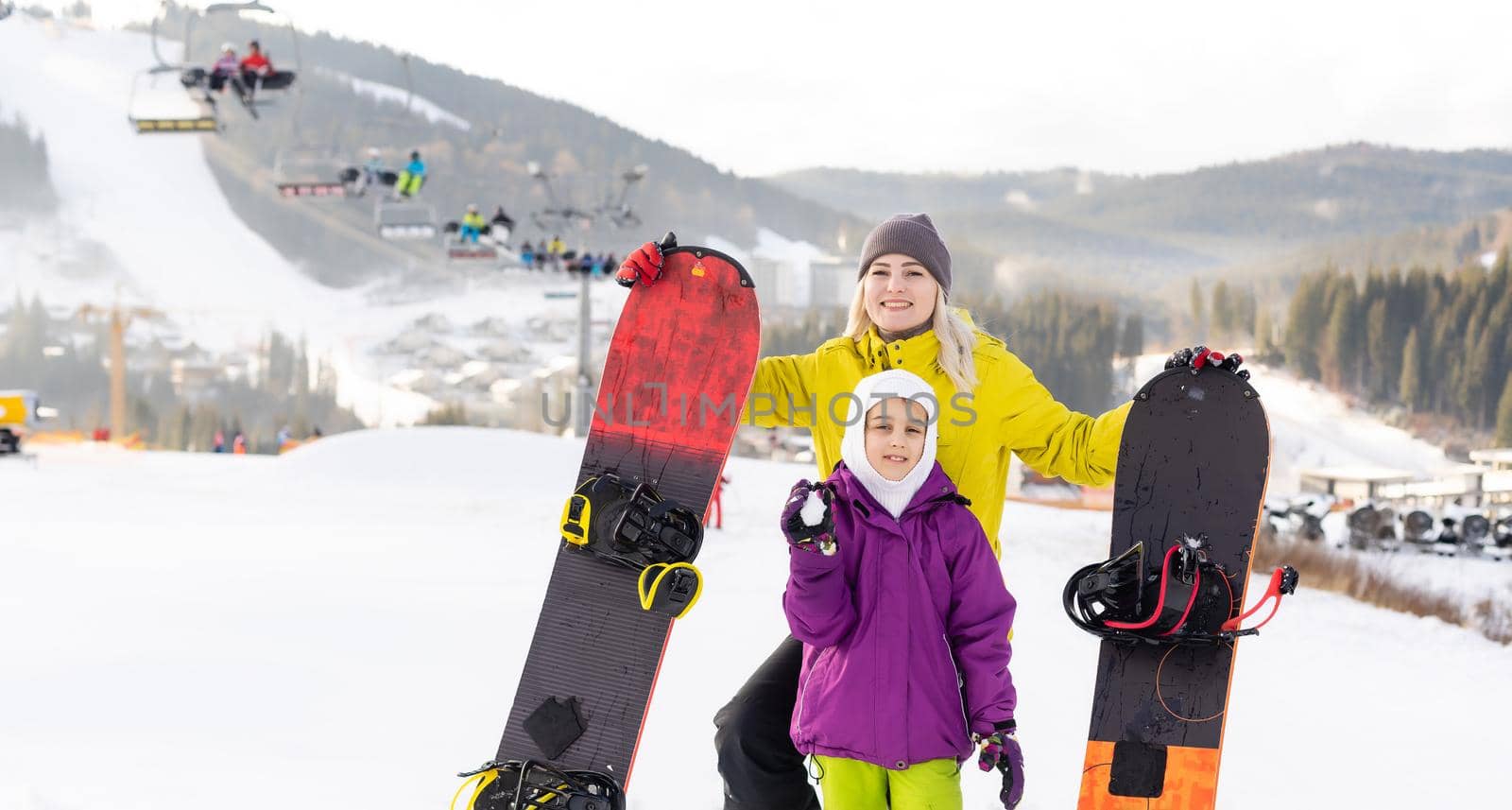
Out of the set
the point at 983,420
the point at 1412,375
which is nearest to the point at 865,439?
the point at 983,420

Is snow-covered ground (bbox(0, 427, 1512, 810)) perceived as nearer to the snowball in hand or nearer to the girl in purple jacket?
the girl in purple jacket

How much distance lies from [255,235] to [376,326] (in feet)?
47.2

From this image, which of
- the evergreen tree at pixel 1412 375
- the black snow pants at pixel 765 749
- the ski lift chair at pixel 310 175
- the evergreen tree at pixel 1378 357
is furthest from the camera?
the evergreen tree at pixel 1378 357

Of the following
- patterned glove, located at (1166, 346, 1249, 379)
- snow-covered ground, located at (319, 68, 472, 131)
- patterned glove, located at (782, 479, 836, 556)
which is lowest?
patterned glove, located at (782, 479, 836, 556)

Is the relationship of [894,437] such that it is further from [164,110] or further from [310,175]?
[310,175]

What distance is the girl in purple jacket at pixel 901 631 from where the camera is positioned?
1.99 metres

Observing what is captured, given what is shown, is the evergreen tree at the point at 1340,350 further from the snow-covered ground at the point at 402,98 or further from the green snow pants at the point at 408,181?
the snow-covered ground at the point at 402,98

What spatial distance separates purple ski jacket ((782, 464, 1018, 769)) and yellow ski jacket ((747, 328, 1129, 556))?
228 millimetres

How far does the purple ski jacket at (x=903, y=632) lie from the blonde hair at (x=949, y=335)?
296 millimetres

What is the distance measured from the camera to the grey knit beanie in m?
2.36

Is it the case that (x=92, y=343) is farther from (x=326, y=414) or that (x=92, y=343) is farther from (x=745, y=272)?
(x=745, y=272)

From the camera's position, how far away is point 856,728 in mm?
2000

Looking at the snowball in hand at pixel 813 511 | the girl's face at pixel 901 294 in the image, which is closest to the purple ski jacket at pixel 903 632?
the snowball in hand at pixel 813 511

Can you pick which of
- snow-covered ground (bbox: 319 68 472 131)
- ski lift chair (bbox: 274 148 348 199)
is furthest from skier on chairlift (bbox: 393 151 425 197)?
snow-covered ground (bbox: 319 68 472 131)
